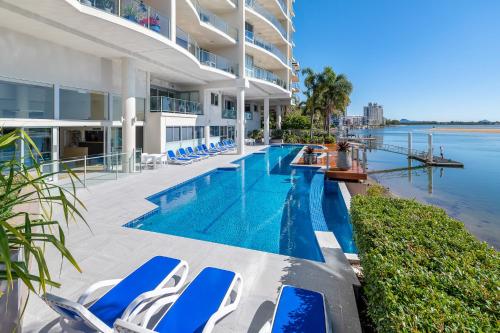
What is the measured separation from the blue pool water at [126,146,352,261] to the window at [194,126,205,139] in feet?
30.8

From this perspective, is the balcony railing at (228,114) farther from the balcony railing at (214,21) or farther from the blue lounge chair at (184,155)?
the blue lounge chair at (184,155)

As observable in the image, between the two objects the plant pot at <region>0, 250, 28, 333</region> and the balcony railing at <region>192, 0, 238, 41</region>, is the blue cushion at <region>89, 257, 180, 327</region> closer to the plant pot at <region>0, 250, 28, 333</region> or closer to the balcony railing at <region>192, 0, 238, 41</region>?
the plant pot at <region>0, 250, 28, 333</region>

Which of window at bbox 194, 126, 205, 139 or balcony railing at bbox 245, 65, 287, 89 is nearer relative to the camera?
balcony railing at bbox 245, 65, 287, 89

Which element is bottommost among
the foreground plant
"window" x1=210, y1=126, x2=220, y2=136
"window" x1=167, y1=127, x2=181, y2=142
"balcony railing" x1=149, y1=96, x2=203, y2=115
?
the foreground plant

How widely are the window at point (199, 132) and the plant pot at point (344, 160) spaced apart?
1267 centimetres

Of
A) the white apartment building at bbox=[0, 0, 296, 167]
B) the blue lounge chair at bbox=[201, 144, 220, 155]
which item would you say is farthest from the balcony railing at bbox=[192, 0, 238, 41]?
the blue lounge chair at bbox=[201, 144, 220, 155]

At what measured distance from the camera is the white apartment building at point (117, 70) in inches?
374

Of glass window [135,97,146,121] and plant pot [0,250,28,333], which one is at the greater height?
glass window [135,97,146,121]

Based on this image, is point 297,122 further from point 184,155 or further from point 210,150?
point 184,155

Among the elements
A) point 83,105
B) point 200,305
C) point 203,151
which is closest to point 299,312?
point 200,305

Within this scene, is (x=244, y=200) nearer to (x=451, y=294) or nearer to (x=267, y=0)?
(x=451, y=294)

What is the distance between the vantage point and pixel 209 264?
5.20m

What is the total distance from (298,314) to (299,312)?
0.03 m

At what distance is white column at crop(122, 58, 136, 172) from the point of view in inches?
Result: 527
